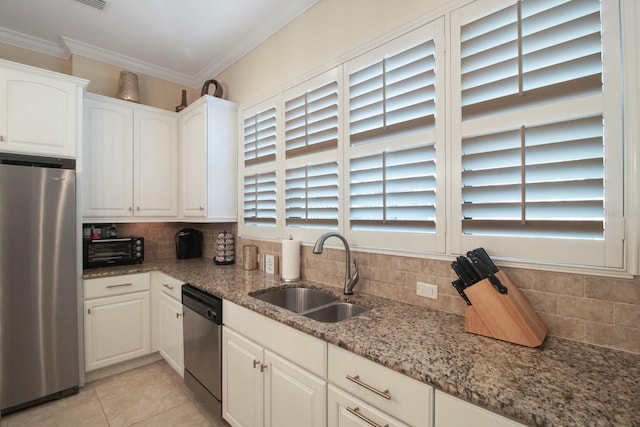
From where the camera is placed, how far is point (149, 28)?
251 cm

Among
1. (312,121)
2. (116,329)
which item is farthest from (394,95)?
(116,329)

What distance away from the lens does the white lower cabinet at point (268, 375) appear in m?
1.30

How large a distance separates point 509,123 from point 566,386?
3.16ft

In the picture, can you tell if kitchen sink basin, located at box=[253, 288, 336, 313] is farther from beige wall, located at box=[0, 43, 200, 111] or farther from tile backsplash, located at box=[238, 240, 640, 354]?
beige wall, located at box=[0, 43, 200, 111]

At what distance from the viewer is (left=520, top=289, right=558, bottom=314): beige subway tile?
3.81ft

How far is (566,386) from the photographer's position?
0.83m

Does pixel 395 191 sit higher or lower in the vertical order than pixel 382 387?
higher

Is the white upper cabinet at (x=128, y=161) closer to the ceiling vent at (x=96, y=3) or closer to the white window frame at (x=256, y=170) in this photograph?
the ceiling vent at (x=96, y=3)

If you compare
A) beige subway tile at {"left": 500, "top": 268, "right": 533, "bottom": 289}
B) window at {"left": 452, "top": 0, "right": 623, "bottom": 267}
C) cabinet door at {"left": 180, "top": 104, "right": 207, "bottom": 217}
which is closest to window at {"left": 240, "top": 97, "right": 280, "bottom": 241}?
cabinet door at {"left": 180, "top": 104, "right": 207, "bottom": 217}

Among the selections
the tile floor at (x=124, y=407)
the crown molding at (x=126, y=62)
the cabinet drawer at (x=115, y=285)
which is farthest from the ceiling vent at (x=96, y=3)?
the tile floor at (x=124, y=407)

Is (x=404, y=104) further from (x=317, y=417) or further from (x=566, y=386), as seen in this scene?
(x=317, y=417)

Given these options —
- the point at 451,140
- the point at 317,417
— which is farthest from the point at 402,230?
the point at 317,417

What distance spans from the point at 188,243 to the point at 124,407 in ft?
5.05

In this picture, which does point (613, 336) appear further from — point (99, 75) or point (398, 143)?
point (99, 75)
